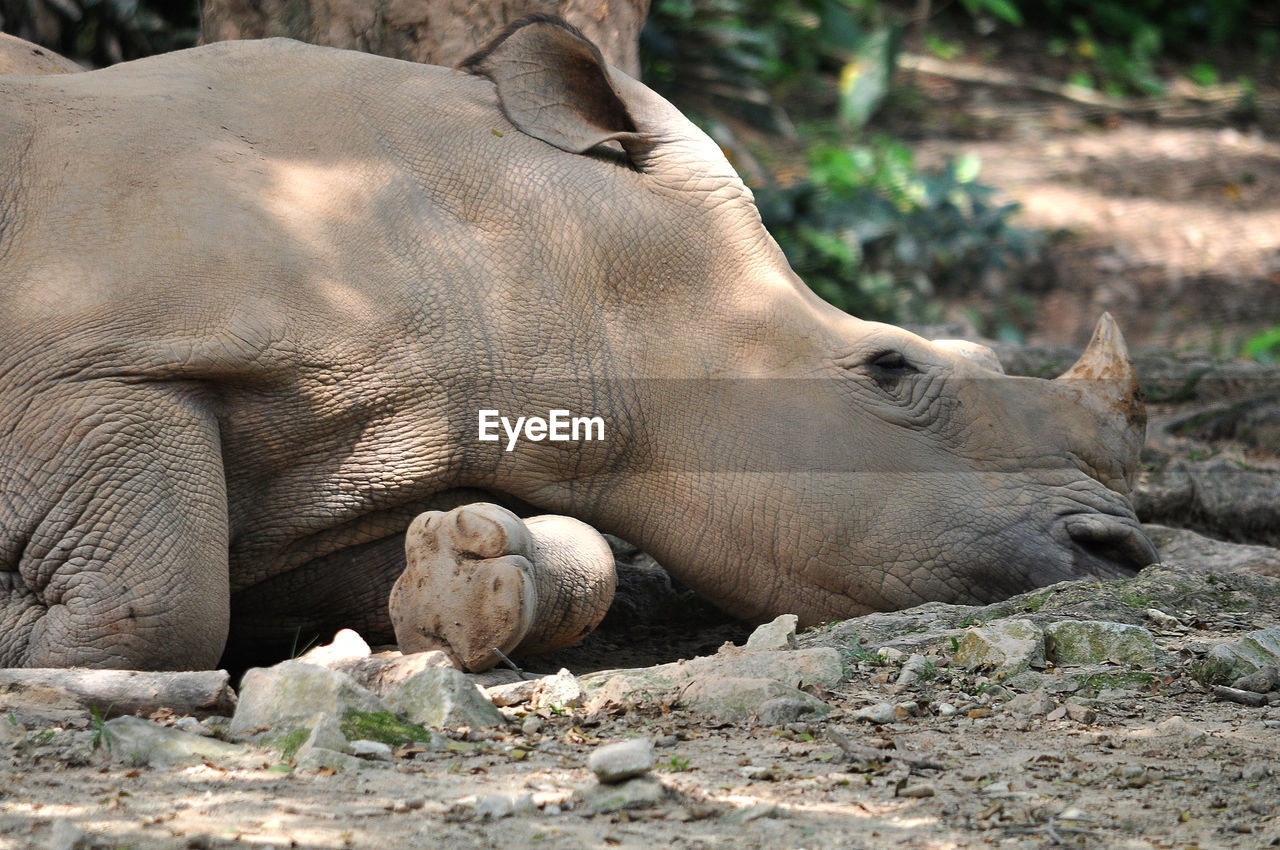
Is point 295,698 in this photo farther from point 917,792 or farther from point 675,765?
point 917,792

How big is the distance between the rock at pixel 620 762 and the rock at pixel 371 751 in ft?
1.36

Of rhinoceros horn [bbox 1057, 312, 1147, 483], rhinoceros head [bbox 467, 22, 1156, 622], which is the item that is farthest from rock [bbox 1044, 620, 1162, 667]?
rhinoceros horn [bbox 1057, 312, 1147, 483]

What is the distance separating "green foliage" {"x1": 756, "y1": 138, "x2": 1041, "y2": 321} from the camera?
10.3 metres

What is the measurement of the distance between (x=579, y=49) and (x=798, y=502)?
152 centimetres

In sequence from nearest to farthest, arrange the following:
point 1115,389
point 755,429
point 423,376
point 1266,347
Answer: point 423,376, point 755,429, point 1115,389, point 1266,347

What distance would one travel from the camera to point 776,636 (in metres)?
3.79

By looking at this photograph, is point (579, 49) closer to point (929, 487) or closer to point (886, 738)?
point (929, 487)

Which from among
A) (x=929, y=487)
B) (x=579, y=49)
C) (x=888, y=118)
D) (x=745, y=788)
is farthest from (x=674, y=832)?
(x=888, y=118)

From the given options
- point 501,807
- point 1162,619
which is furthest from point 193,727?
point 1162,619

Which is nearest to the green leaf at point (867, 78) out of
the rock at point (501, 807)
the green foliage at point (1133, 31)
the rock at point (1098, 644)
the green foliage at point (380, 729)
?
the green foliage at point (1133, 31)

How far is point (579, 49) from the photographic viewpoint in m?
4.51

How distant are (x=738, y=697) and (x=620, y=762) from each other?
67cm

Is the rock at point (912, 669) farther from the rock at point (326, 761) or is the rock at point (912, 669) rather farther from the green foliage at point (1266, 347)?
the green foliage at point (1266, 347)

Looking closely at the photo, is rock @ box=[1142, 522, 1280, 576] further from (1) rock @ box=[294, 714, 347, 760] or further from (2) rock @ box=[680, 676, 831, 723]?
(1) rock @ box=[294, 714, 347, 760]
